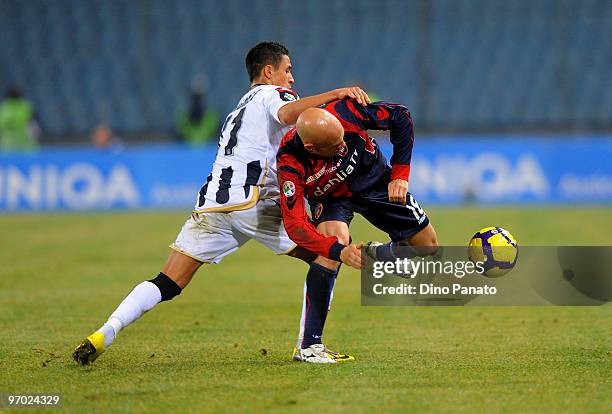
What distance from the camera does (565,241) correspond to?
12438mm

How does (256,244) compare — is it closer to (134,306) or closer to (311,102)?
A: (134,306)

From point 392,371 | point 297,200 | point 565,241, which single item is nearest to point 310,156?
point 297,200

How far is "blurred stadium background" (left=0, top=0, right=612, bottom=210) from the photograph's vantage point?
2289cm

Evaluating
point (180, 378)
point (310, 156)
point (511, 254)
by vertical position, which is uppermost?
point (310, 156)

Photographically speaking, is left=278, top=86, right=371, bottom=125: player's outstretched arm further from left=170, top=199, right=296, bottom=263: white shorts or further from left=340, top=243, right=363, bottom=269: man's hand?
left=340, top=243, right=363, bottom=269: man's hand

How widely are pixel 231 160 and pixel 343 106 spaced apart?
0.82 metres

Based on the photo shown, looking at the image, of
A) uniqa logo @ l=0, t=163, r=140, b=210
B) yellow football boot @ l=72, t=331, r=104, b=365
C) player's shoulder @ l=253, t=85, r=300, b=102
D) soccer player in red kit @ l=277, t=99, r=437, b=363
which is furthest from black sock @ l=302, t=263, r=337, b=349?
uniqa logo @ l=0, t=163, r=140, b=210

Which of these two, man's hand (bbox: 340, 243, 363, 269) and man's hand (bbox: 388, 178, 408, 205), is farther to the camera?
man's hand (bbox: 388, 178, 408, 205)

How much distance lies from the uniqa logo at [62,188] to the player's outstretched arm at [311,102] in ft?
43.9

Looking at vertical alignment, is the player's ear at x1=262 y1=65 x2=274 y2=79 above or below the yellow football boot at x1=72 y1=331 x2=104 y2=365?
above

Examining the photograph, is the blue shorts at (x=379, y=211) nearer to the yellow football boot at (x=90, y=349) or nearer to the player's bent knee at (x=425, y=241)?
the player's bent knee at (x=425, y=241)

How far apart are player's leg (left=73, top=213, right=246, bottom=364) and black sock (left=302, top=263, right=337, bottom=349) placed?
59cm

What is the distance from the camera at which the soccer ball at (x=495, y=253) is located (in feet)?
20.4

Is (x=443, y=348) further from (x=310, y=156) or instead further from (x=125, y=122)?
(x=125, y=122)
